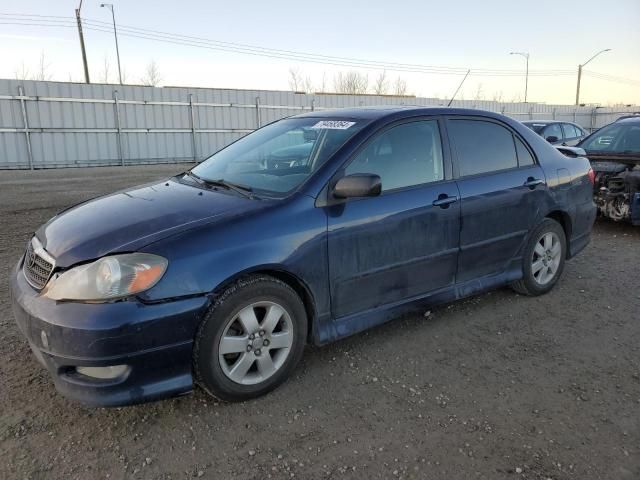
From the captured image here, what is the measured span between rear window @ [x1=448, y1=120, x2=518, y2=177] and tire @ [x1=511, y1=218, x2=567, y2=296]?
0.68 m

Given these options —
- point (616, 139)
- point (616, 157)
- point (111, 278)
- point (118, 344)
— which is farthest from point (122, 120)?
point (118, 344)

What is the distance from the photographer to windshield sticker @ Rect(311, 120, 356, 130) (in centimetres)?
360

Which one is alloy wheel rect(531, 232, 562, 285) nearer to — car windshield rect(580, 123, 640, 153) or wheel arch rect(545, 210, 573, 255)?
wheel arch rect(545, 210, 573, 255)

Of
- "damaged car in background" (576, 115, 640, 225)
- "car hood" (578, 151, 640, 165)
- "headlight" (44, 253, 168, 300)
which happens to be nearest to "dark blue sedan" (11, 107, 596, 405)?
"headlight" (44, 253, 168, 300)

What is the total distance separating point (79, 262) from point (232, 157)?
1645 millimetres

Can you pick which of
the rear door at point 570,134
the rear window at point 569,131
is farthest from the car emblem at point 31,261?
the rear window at point 569,131

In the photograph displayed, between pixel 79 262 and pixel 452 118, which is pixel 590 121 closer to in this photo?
pixel 452 118

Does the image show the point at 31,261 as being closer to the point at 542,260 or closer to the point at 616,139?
the point at 542,260

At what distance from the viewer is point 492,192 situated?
13.1 ft

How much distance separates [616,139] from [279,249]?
6.79 meters

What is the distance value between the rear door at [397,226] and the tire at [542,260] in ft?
3.32

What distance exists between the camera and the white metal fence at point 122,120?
1589 cm

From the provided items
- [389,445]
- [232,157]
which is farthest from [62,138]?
[389,445]

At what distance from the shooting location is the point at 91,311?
2459mm
